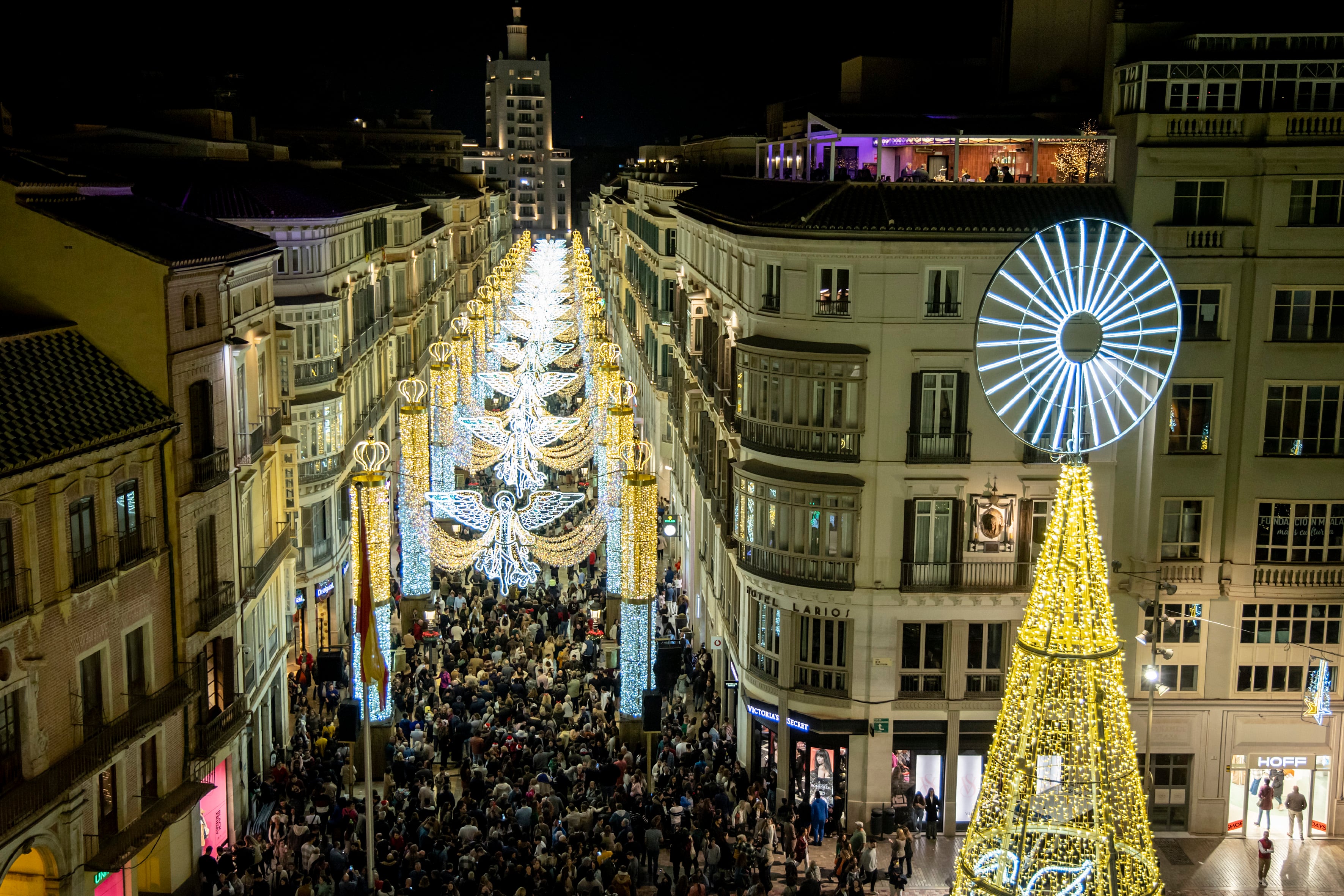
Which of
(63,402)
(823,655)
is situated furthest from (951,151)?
(63,402)

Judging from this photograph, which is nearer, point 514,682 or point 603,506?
point 514,682

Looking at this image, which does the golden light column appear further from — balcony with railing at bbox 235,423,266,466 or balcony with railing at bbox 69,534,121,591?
balcony with railing at bbox 69,534,121,591

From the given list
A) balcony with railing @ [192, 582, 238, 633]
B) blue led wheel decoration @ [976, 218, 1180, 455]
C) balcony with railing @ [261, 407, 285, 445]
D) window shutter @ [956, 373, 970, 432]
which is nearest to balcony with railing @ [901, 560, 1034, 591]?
window shutter @ [956, 373, 970, 432]

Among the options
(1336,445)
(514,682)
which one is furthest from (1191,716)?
(514,682)

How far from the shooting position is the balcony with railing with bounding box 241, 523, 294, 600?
29938 mm

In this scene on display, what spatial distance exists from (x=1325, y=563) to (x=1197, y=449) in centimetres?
360

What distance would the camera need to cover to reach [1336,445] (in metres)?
29.5

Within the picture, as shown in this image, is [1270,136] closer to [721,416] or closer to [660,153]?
[721,416]

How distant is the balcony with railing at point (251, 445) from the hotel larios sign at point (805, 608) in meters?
11.5

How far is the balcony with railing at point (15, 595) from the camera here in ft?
65.9

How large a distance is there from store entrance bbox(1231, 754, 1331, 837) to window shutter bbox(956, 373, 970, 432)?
8513mm

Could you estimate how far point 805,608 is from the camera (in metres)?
30.8

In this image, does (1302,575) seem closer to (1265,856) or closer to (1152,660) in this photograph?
(1152,660)

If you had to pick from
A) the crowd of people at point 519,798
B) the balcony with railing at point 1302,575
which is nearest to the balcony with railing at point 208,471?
the crowd of people at point 519,798
